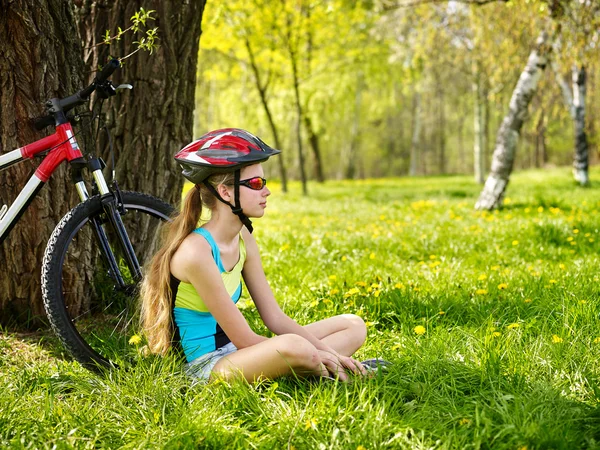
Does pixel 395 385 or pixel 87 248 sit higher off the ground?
pixel 87 248

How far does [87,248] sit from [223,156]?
55.2 inches

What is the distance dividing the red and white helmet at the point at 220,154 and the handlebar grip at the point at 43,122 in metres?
0.84

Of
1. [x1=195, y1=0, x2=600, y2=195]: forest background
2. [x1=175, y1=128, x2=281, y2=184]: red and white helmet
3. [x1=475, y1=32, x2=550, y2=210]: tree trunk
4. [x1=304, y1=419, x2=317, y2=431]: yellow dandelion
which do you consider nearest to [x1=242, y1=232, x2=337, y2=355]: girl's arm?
[x1=175, y1=128, x2=281, y2=184]: red and white helmet

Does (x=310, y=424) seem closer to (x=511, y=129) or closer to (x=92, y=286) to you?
(x=92, y=286)

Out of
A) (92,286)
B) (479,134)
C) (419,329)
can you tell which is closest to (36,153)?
(92,286)

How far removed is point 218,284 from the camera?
2.60 metres

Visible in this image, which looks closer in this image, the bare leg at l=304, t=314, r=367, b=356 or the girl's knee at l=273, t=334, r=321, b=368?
the girl's knee at l=273, t=334, r=321, b=368

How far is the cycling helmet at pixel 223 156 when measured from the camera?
2623 mm

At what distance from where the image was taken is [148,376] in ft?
8.76

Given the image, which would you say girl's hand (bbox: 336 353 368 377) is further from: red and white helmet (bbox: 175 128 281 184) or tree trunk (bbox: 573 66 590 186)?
tree trunk (bbox: 573 66 590 186)

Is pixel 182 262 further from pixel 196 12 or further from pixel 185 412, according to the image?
pixel 196 12

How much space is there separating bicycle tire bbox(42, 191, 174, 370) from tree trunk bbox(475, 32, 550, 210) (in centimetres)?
600

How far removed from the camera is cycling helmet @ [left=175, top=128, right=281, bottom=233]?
2.62 m

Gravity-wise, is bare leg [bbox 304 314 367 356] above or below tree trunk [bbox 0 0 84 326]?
below
